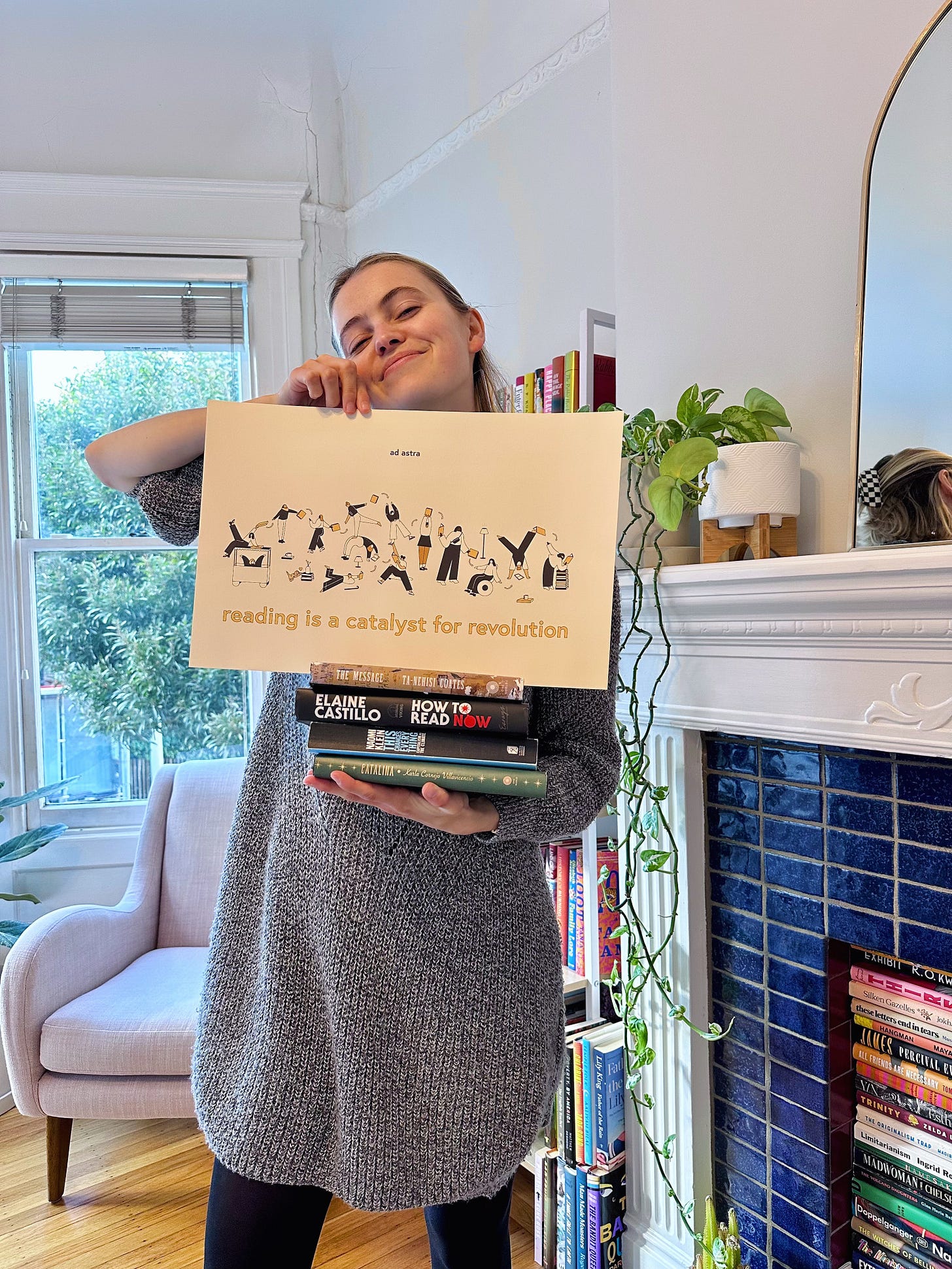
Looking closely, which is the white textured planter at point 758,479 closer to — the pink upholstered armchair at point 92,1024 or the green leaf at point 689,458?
the green leaf at point 689,458

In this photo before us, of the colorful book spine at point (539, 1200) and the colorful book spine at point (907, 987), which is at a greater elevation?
the colorful book spine at point (907, 987)

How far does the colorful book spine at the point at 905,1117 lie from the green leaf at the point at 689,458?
0.89 m

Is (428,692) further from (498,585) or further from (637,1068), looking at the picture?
(637,1068)

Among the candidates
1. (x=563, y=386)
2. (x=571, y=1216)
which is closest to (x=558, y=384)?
(x=563, y=386)

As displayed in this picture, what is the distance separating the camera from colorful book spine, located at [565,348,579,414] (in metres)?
1.65

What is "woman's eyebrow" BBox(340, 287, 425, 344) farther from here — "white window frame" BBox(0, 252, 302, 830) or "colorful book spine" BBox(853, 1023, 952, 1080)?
"white window frame" BBox(0, 252, 302, 830)

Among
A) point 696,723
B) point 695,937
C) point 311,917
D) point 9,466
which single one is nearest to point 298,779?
point 311,917

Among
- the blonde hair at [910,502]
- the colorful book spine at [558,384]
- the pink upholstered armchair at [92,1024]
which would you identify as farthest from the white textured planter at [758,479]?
the pink upholstered armchair at [92,1024]

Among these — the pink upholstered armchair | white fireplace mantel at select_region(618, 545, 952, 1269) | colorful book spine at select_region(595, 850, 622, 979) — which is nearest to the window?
the pink upholstered armchair

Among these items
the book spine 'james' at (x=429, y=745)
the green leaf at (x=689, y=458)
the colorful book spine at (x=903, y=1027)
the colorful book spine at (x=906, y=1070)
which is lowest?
the colorful book spine at (x=906, y=1070)

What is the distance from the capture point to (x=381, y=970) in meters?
0.79

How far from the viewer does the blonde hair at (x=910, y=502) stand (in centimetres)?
103

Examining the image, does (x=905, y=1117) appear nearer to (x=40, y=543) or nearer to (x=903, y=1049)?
(x=903, y=1049)

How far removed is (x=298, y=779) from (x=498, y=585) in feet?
0.90
